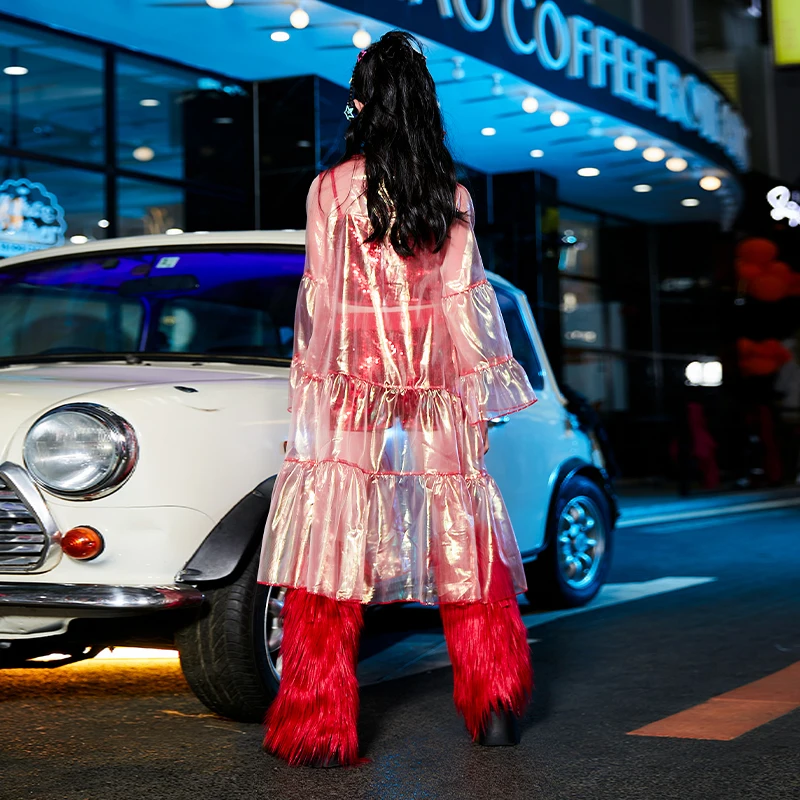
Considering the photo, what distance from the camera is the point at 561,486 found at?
20.6 ft

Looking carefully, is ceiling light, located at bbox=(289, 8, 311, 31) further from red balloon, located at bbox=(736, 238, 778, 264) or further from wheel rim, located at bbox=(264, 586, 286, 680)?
red balloon, located at bbox=(736, 238, 778, 264)

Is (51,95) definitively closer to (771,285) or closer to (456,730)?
(456,730)

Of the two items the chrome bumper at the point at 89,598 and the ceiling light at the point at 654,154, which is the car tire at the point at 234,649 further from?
the ceiling light at the point at 654,154

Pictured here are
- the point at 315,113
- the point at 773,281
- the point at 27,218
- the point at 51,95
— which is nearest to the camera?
the point at 27,218

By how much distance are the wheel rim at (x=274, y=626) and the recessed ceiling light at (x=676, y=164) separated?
13448 mm

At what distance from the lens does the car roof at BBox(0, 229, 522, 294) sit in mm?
5090

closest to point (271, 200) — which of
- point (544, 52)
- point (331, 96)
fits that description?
point (331, 96)

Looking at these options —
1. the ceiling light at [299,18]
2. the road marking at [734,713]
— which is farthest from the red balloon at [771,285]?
the road marking at [734,713]

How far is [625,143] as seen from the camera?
15.5 metres

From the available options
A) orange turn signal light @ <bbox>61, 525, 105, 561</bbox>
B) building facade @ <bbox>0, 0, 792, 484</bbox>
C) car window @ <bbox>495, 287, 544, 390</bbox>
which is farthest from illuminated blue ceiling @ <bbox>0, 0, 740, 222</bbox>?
orange turn signal light @ <bbox>61, 525, 105, 561</bbox>

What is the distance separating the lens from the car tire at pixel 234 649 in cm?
384

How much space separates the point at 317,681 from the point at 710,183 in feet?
53.4

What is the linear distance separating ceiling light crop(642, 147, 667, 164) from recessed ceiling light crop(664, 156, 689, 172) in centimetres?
18

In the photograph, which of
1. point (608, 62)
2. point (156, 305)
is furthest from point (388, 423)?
point (608, 62)
